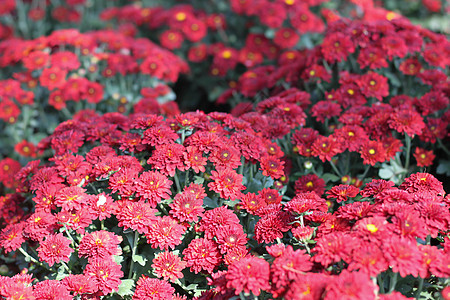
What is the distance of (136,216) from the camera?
6.84ft

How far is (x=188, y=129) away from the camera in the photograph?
2.49 m

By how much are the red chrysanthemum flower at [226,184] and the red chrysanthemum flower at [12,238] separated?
39.6 inches

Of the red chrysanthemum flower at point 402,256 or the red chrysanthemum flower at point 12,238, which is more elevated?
the red chrysanthemum flower at point 402,256

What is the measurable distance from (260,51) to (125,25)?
1.82 m

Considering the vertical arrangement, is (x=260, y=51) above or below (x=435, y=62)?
below

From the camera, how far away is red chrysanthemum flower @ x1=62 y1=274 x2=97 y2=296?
1953 mm

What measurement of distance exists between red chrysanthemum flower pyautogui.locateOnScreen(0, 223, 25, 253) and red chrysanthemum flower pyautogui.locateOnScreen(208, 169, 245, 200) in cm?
101

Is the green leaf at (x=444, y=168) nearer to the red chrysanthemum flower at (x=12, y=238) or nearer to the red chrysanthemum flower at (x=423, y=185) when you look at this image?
the red chrysanthemum flower at (x=423, y=185)

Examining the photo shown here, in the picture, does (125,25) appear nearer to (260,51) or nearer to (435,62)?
(260,51)

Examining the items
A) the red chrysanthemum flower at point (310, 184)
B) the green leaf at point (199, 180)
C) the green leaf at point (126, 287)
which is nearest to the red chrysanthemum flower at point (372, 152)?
the red chrysanthemum flower at point (310, 184)

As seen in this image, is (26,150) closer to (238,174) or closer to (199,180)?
(199,180)

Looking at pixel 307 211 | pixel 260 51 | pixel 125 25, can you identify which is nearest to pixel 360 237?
pixel 307 211

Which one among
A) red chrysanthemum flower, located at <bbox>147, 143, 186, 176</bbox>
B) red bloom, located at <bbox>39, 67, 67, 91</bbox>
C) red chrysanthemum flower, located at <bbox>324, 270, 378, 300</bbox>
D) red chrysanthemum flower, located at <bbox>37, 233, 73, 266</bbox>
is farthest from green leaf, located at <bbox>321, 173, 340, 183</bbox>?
red bloom, located at <bbox>39, 67, 67, 91</bbox>

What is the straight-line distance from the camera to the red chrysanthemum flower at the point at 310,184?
272cm
